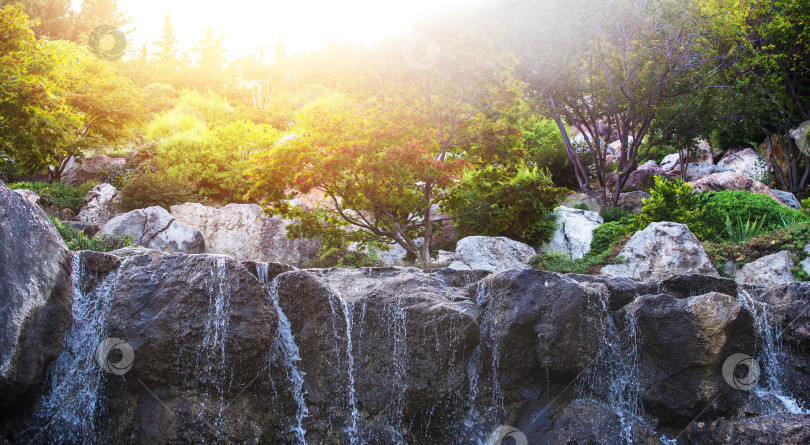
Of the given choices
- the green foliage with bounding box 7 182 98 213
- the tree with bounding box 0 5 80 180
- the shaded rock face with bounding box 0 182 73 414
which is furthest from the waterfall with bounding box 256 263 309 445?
the green foliage with bounding box 7 182 98 213

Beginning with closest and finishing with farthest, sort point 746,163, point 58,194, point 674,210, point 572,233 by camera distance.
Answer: point 674,210, point 572,233, point 58,194, point 746,163

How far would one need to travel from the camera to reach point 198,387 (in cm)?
475

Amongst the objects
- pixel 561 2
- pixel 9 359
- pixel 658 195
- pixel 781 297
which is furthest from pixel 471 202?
pixel 9 359

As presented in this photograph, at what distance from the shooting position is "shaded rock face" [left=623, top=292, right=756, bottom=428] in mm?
4980

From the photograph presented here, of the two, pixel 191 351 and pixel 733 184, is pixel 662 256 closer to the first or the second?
pixel 191 351

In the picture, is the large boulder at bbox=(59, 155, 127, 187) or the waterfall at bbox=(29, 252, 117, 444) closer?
the waterfall at bbox=(29, 252, 117, 444)

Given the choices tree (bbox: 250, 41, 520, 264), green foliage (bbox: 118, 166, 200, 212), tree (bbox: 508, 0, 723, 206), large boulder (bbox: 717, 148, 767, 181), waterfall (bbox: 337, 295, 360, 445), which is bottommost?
waterfall (bbox: 337, 295, 360, 445)

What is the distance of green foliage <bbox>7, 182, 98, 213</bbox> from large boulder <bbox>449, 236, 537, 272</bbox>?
8733 millimetres

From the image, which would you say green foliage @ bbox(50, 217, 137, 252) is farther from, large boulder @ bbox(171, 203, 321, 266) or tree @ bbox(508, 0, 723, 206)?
tree @ bbox(508, 0, 723, 206)

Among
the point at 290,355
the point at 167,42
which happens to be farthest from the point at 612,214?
the point at 167,42

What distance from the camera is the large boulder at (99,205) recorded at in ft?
34.7

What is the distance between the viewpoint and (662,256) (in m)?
8.01

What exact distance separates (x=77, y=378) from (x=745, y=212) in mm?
11348

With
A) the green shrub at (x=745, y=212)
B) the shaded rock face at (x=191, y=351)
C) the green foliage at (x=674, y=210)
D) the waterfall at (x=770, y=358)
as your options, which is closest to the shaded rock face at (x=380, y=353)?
the shaded rock face at (x=191, y=351)
